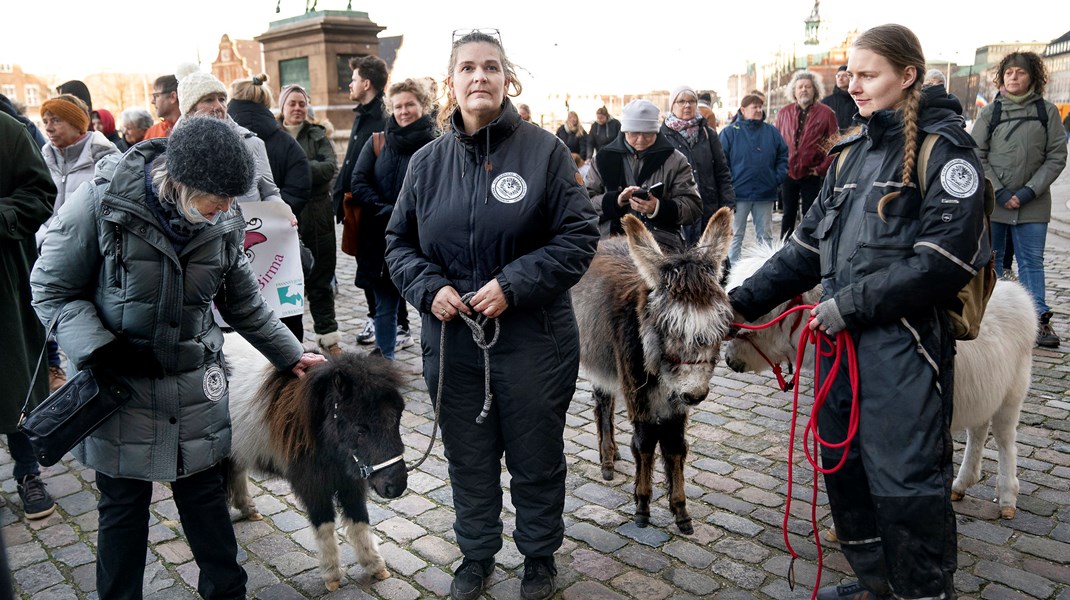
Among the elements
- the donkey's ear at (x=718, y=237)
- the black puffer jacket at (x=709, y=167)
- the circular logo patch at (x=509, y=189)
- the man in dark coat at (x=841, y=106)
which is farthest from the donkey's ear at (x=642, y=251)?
the man in dark coat at (x=841, y=106)

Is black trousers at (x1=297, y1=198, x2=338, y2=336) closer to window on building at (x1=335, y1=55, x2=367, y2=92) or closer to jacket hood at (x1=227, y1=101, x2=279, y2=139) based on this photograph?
jacket hood at (x1=227, y1=101, x2=279, y2=139)

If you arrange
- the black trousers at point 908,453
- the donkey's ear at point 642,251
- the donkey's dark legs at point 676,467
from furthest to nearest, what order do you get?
1. the donkey's dark legs at point 676,467
2. the donkey's ear at point 642,251
3. the black trousers at point 908,453

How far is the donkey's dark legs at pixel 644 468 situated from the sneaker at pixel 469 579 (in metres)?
1.05

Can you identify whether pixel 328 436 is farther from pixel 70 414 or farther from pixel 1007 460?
pixel 1007 460

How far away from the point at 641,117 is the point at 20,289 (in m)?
4.41

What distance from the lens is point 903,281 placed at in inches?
113

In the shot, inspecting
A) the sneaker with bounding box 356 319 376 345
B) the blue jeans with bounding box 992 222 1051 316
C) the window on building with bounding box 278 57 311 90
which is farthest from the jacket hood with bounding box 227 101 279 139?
the window on building with bounding box 278 57 311 90

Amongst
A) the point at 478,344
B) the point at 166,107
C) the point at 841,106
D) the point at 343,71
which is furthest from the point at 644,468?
the point at 343,71

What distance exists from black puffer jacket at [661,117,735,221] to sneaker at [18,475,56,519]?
20.5ft

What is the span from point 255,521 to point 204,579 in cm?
120

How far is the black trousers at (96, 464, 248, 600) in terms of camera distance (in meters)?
3.15

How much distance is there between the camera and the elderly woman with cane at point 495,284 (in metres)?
3.41

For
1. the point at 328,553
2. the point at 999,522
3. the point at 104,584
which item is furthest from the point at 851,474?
the point at 104,584

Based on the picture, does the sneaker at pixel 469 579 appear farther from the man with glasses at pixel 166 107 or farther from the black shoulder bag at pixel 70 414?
the man with glasses at pixel 166 107
